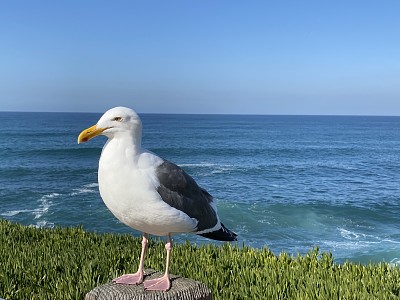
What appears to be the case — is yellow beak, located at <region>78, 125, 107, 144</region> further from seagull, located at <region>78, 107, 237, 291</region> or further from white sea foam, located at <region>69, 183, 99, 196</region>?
white sea foam, located at <region>69, 183, 99, 196</region>

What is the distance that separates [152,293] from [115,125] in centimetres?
150

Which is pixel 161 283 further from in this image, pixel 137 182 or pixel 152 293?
pixel 137 182

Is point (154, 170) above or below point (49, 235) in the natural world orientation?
above

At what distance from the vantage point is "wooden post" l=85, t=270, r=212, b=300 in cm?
399

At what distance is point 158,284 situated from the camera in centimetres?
417

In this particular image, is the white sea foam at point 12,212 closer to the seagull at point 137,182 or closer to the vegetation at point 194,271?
the vegetation at point 194,271

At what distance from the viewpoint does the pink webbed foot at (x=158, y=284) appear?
13.5 ft

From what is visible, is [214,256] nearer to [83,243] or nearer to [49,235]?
[83,243]

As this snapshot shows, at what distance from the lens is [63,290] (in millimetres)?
5824

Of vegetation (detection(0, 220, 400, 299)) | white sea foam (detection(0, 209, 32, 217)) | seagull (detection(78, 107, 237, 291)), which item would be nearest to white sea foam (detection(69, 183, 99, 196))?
white sea foam (detection(0, 209, 32, 217))

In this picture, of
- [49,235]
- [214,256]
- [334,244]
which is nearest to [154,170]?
[214,256]

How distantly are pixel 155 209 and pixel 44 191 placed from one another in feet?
107

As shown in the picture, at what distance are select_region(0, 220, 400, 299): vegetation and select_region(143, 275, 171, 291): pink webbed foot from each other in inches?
68.0

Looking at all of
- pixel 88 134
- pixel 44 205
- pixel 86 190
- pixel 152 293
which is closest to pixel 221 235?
pixel 152 293
